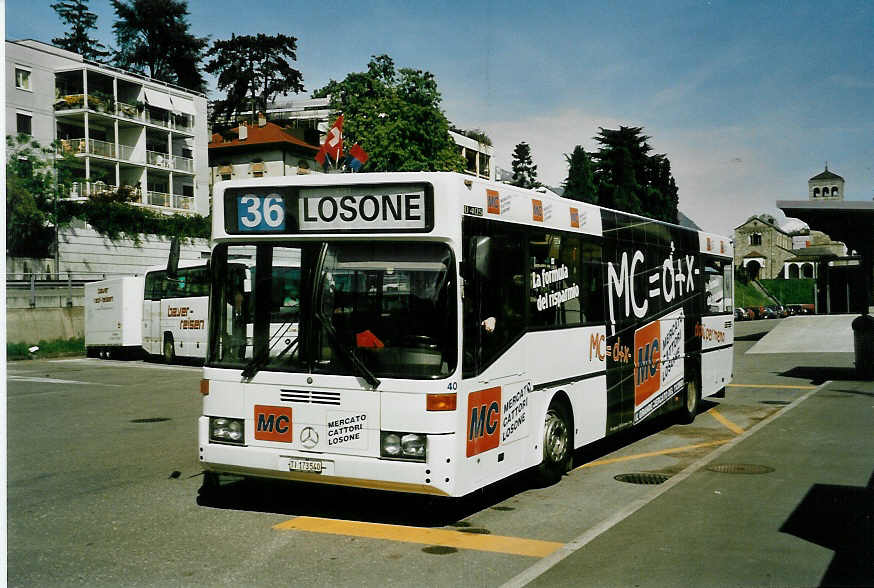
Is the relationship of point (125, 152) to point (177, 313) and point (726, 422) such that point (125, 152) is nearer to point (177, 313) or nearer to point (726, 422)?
point (177, 313)

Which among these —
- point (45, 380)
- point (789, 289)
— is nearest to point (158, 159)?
point (45, 380)

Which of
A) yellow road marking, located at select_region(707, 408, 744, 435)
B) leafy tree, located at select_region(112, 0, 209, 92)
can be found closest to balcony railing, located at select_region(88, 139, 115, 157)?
leafy tree, located at select_region(112, 0, 209, 92)

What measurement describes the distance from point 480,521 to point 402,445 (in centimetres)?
124

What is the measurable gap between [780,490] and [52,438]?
10.1m

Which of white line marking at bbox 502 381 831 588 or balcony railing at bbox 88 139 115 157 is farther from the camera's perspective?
balcony railing at bbox 88 139 115 157

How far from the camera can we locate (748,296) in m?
99.2

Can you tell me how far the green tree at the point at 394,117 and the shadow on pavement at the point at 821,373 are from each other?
82.6 feet

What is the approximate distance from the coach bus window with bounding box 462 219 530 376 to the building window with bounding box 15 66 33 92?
49.1 m

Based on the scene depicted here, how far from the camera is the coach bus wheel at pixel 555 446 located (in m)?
9.32

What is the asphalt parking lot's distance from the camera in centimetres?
630

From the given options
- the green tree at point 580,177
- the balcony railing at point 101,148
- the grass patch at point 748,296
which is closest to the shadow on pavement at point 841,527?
the balcony railing at point 101,148

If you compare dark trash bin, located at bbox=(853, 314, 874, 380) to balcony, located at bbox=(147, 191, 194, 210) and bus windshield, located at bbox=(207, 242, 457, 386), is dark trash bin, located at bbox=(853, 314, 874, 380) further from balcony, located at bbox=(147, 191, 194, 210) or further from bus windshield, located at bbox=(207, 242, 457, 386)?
balcony, located at bbox=(147, 191, 194, 210)

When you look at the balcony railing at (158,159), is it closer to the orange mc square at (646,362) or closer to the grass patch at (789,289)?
the orange mc square at (646,362)

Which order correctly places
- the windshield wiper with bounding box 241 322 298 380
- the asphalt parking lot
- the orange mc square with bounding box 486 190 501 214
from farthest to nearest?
the orange mc square with bounding box 486 190 501 214 < the windshield wiper with bounding box 241 322 298 380 < the asphalt parking lot
